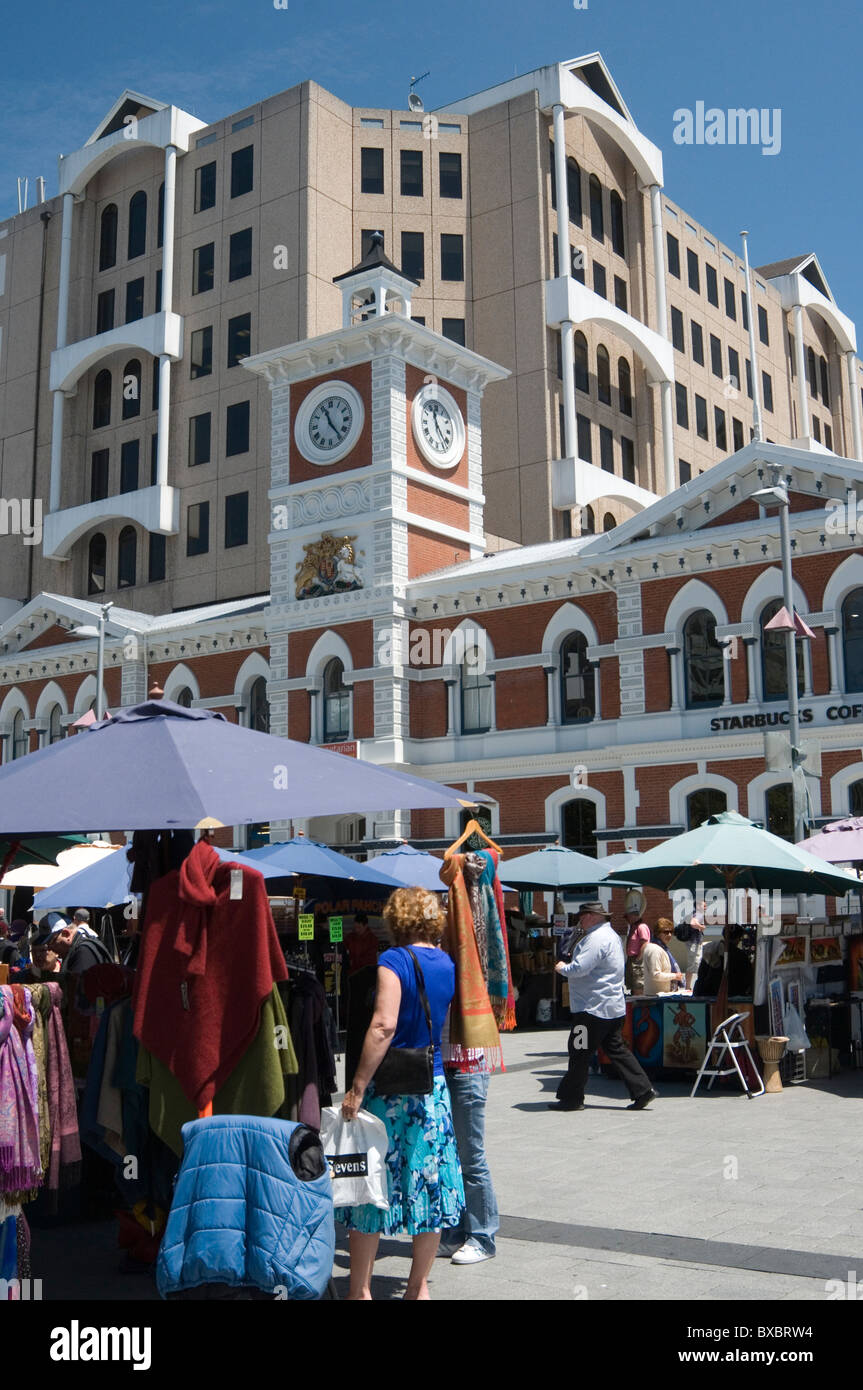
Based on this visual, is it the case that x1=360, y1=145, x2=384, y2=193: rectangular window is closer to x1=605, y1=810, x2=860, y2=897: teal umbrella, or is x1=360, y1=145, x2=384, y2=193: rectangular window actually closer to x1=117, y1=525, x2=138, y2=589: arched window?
x1=117, y1=525, x2=138, y2=589: arched window

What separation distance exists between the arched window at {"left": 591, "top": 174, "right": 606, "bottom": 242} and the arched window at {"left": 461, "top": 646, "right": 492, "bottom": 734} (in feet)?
70.4

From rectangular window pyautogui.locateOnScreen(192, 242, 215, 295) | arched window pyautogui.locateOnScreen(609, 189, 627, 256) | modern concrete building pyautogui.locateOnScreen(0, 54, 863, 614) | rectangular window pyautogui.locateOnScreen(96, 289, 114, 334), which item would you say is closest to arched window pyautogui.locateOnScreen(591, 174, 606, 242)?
modern concrete building pyautogui.locateOnScreen(0, 54, 863, 614)

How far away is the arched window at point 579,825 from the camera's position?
28156 millimetres

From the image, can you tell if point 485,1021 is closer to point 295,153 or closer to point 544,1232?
point 544,1232

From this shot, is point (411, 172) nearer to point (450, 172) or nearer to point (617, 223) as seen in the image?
point (450, 172)

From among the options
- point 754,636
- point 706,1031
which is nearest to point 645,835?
point 754,636

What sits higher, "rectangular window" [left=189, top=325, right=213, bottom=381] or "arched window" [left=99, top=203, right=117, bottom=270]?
"arched window" [left=99, top=203, right=117, bottom=270]

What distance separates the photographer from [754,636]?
26047mm

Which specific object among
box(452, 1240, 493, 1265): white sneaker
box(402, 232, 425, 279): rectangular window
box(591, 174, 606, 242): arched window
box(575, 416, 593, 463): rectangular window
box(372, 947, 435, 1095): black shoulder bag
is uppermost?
box(591, 174, 606, 242): arched window

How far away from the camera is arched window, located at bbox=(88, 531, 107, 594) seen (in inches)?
1849

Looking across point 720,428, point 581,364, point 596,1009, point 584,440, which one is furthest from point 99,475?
point 596,1009

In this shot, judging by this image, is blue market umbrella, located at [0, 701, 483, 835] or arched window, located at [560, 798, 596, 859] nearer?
blue market umbrella, located at [0, 701, 483, 835]

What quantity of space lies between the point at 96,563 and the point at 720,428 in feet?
81.4
